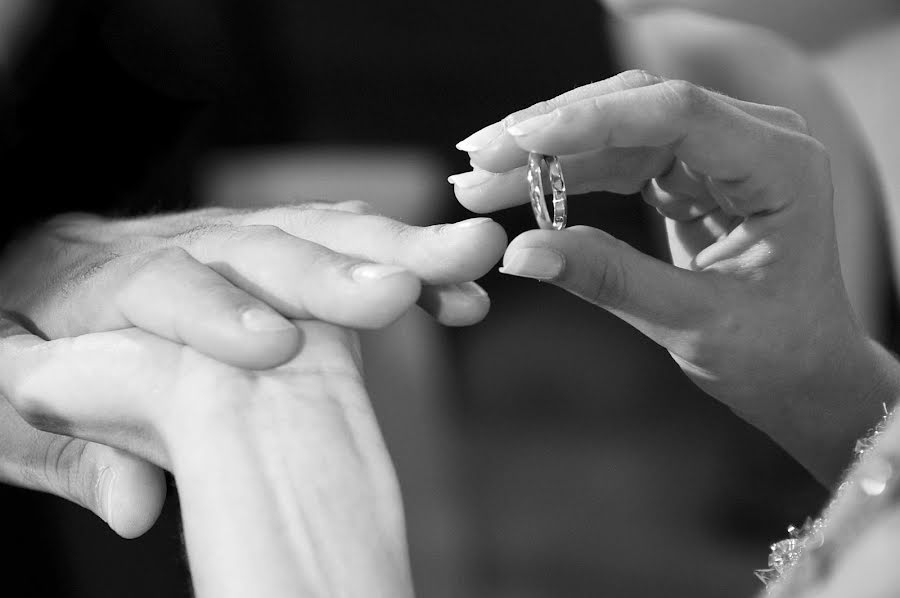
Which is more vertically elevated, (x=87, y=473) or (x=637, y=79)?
(x=637, y=79)

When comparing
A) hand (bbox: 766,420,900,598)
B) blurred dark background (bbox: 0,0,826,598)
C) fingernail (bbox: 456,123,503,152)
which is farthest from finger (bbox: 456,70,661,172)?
blurred dark background (bbox: 0,0,826,598)

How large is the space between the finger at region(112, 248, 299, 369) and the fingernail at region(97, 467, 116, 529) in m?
0.10

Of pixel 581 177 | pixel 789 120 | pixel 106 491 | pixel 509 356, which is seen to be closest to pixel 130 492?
pixel 106 491

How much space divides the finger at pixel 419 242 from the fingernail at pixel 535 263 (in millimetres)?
40

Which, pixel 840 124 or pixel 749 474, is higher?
pixel 840 124

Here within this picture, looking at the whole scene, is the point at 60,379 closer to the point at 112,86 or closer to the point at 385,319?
the point at 385,319

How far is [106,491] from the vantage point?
54 cm

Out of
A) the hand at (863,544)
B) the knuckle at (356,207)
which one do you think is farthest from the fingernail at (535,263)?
the hand at (863,544)

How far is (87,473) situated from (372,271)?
0.86ft

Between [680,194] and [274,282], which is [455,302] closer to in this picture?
[274,282]

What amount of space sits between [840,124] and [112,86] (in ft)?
3.40

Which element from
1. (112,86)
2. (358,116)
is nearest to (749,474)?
(358,116)

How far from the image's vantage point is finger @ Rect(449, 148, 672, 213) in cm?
57

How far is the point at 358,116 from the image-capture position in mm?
1822
